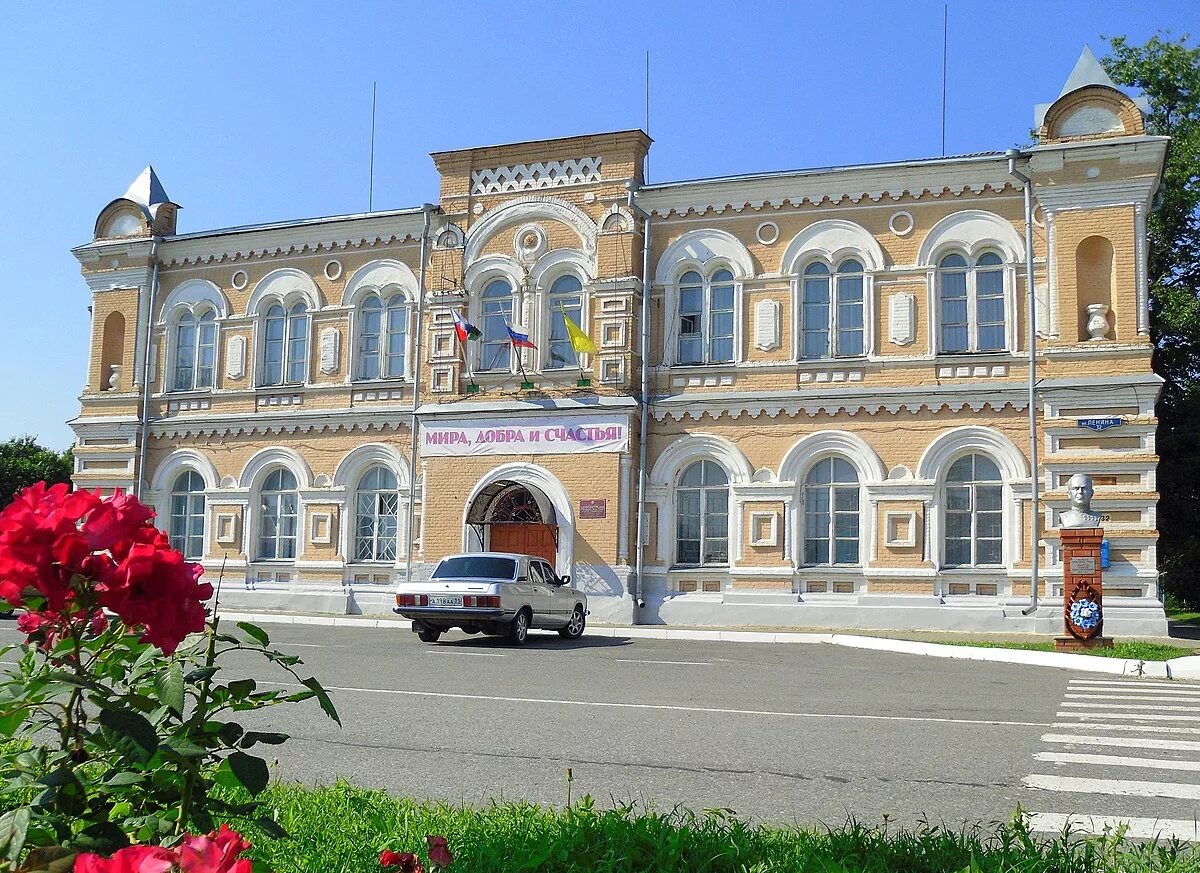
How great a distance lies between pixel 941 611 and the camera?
2217cm

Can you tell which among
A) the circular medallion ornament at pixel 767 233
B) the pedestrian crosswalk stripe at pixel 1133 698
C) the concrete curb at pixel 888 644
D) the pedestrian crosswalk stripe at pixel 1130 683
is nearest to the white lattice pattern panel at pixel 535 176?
the circular medallion ornament at pixel 767 233

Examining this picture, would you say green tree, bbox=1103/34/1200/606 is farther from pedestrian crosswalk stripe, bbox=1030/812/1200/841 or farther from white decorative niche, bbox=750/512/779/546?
pedestrian crosswalk stripe, bbox=1030/812/1200/841

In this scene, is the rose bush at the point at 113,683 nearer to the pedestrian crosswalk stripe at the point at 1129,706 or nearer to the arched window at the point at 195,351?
A: the pedestrian crosswalk stripe at the point at 1129,706

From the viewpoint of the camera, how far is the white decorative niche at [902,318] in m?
23.4

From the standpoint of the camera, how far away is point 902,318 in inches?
925

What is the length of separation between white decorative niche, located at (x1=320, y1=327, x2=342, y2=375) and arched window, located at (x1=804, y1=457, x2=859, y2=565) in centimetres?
1193

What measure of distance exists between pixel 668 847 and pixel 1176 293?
2753 cm

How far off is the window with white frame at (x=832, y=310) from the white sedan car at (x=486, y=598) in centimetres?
767

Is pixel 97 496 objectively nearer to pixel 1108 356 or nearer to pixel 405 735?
pixel 405 735

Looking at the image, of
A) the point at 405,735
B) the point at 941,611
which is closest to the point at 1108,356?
the point at 941,611

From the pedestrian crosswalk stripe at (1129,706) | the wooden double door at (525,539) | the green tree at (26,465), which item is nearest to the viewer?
the pedestrian crosswalk stripe at (1129,706)

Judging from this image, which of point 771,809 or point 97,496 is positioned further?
point 771,809

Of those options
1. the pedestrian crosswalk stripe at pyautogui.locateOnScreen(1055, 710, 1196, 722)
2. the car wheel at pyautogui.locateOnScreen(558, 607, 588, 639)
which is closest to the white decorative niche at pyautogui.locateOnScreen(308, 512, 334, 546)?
the car wheel at pyautogui.locateOnScreen(558, 607, 588, 639)

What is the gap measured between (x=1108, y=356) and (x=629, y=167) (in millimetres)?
10655
